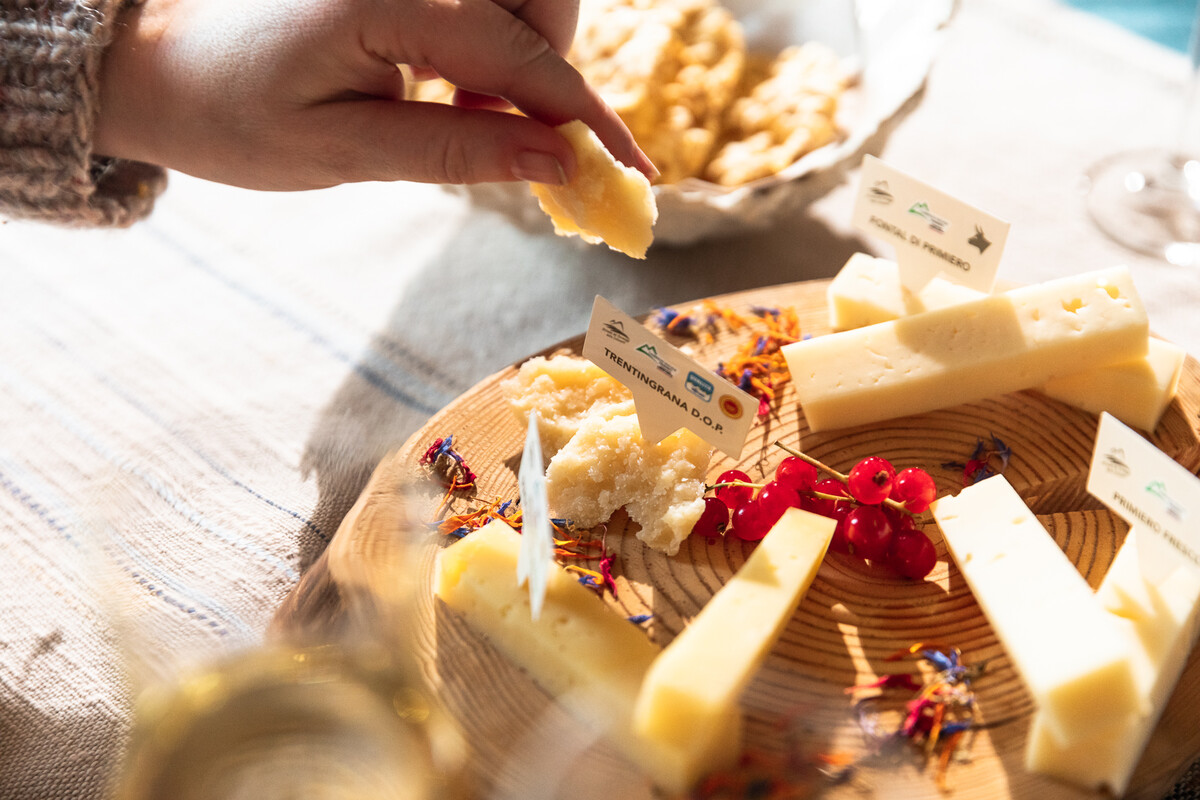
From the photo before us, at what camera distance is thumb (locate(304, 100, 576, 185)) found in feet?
3.63

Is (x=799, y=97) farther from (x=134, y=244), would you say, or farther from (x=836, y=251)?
(x=134, y=244)

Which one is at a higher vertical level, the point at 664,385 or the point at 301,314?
the point at 664,385

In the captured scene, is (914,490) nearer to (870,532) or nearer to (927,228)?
(870,532)

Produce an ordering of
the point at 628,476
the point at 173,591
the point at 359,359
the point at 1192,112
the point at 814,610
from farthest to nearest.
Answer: the point at 1192,112, the point at 359,359, the point at 628,476, the point at 814,610, the point at 173,591

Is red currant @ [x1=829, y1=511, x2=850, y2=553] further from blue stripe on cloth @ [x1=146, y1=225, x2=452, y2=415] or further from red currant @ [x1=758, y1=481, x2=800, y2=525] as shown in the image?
blue stripe on cloth @ [x1=146, y1=225, x2=452, y2=415]

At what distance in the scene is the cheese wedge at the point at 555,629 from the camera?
2.77 ft

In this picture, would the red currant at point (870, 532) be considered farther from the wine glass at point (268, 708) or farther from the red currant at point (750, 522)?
the wine glass at point (268, 708)

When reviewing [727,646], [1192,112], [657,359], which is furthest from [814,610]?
[1192,112]

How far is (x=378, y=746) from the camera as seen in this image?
2.13ft

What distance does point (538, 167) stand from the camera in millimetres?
1112

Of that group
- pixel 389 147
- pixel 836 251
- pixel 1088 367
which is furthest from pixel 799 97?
pixel 389 147

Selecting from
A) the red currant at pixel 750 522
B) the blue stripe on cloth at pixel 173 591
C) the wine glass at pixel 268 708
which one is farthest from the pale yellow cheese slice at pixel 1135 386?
the blue stripe on cloth at pixel 173 591

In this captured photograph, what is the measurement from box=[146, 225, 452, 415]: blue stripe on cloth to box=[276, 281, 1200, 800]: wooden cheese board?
327mm

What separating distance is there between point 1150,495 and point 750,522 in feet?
1.42
